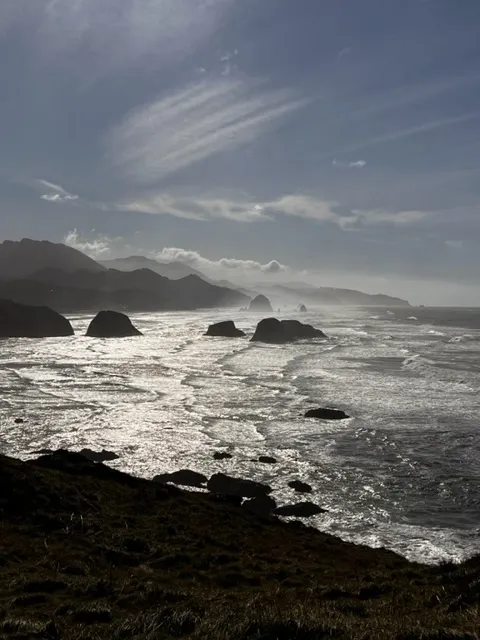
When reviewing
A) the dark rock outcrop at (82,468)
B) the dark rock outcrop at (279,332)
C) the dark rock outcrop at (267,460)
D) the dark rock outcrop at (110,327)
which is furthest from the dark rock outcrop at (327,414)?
the dark rock outcrop at (110,327)

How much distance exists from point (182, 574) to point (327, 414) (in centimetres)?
2287

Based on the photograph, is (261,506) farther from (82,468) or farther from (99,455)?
(99,455)

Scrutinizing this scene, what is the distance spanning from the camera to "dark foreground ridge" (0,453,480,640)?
8.16 m

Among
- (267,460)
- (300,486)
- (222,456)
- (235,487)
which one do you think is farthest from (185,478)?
(300,486)

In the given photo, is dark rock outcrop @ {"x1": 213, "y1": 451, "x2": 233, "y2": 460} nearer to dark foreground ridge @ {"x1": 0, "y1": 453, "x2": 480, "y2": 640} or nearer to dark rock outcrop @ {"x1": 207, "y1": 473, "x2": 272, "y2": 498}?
dark rock outcrop @ {"x1": 207, "y1": 473, "x2": 272, "y2": 498}

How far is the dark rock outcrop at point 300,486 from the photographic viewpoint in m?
20.9

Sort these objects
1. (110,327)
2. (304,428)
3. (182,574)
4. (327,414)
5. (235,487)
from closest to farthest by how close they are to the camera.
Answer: (182,574)
(235,487)
(304,428)
(327,414)
(110,327)

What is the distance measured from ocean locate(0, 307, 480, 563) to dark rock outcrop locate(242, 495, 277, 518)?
4.27 feet

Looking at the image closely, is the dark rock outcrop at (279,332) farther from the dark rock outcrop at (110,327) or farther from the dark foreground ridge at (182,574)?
the dark foreground ridge at (182,574)

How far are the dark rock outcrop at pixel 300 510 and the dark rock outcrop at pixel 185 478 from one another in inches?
154

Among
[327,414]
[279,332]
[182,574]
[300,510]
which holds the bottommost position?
[300,510]

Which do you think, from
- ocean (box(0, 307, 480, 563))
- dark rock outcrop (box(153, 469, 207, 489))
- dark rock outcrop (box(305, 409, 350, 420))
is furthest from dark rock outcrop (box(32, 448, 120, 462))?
dark rock outcrop (box(305, 409, 350, 420))

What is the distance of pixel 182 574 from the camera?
490 inches

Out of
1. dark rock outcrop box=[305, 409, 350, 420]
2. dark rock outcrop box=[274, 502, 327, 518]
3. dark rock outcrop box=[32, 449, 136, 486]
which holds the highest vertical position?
dark rock outcrop box=[32, 449, 136, 486]
